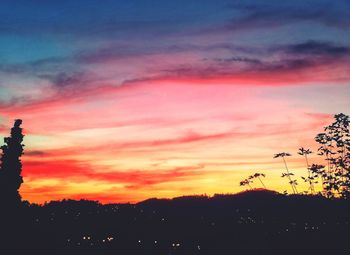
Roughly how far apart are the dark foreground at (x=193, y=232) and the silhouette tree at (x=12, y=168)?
1.44 meters

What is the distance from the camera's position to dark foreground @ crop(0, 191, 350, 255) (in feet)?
94.2

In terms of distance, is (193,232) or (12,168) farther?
(12,168)

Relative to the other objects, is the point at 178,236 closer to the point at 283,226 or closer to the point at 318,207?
the point at 283,226

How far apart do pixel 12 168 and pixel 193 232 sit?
1672 centimetres

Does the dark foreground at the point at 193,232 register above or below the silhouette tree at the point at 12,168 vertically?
below

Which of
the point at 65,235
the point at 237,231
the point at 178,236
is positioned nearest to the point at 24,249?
the point at 65,235

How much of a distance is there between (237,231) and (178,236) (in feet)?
17.0

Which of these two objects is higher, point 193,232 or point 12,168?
point 12,168

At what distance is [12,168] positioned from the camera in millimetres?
38906

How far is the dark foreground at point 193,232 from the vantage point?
28719mm

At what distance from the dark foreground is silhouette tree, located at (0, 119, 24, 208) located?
1.44 metres

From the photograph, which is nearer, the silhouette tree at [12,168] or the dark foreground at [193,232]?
the dark foreground at [193,232]

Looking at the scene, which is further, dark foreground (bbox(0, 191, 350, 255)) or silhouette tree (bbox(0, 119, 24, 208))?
silhouette tree (bbox(0, 119, 24, 208))

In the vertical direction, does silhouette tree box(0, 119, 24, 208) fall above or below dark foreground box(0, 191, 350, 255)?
above
